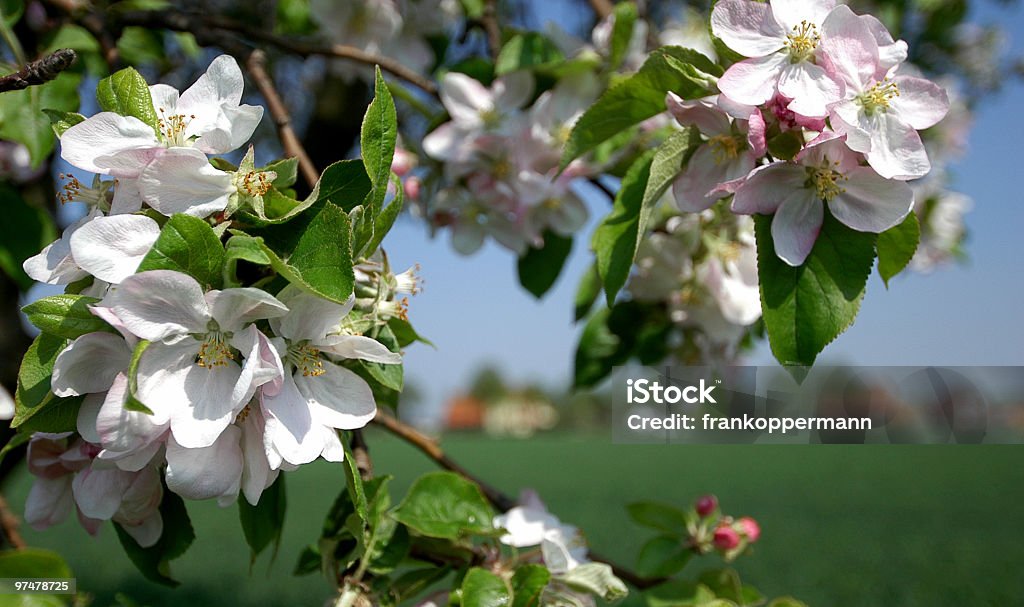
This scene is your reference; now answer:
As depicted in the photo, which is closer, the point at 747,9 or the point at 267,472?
the point at 267,472

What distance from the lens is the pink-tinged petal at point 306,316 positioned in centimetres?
53

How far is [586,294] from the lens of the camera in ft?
4.41

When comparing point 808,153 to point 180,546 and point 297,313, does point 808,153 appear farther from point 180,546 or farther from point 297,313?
point 180,546

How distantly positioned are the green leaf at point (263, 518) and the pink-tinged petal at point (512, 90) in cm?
65

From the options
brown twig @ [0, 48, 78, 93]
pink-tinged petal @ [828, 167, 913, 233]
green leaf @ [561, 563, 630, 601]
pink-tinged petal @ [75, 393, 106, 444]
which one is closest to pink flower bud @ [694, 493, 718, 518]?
green leaf @ [561, 563, 630, 601]

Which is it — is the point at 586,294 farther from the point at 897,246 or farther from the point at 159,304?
the point at 159,304

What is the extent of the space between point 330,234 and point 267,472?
0.56 ft

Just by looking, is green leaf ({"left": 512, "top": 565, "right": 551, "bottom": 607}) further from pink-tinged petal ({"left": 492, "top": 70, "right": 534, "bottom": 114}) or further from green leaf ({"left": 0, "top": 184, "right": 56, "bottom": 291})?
green leaf ({"left": 0, "top": 184, "right": 56, "bottom": 291})

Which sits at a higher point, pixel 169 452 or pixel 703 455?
pixel 169 452

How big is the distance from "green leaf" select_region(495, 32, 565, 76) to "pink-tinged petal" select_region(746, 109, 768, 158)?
57cm

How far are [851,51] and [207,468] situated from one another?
57cm

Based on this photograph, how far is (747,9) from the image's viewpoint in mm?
683

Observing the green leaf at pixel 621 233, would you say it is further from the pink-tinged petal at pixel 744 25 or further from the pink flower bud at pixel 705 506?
the pink flower bud at pixel 705 506

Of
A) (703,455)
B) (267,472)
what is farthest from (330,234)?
(703,455)
